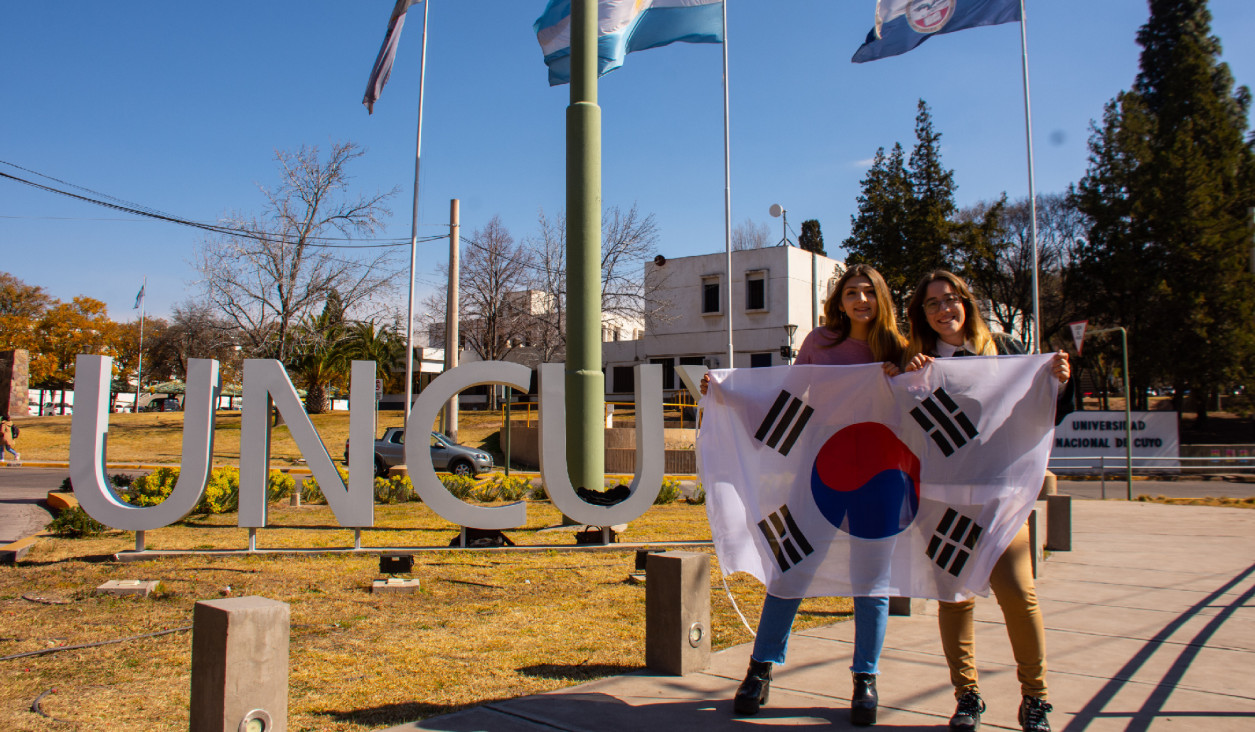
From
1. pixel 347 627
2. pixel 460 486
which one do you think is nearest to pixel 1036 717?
pixel 347 627

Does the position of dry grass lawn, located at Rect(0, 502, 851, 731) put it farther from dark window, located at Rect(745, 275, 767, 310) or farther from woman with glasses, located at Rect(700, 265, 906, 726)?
dark window, located at Rect(745, 275, 767, 310)

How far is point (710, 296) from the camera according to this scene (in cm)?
4400

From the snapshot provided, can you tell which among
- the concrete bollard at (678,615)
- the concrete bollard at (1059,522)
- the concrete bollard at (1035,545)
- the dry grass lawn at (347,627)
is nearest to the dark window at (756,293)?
the concrete bollard at (1059,522)

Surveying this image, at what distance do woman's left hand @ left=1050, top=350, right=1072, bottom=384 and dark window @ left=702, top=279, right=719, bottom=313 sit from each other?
132 ft

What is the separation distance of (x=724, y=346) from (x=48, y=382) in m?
66.1

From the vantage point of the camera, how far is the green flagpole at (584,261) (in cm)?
998

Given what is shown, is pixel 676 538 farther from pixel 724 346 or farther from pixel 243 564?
pixel 724 346

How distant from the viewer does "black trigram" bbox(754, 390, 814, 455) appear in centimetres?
402

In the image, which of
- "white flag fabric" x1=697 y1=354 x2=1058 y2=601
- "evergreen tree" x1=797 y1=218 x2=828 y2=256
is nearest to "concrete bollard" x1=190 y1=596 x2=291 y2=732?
"white flag fabric" x1=697 y1=354 x2=1058 y2=601

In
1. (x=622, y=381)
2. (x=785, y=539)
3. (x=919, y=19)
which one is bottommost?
(x=785, y=539)

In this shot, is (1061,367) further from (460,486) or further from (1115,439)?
(1115,439)

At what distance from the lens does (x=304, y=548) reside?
8.35 meters

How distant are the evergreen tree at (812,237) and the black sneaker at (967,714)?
204ft

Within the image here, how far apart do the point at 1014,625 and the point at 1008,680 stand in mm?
1056
